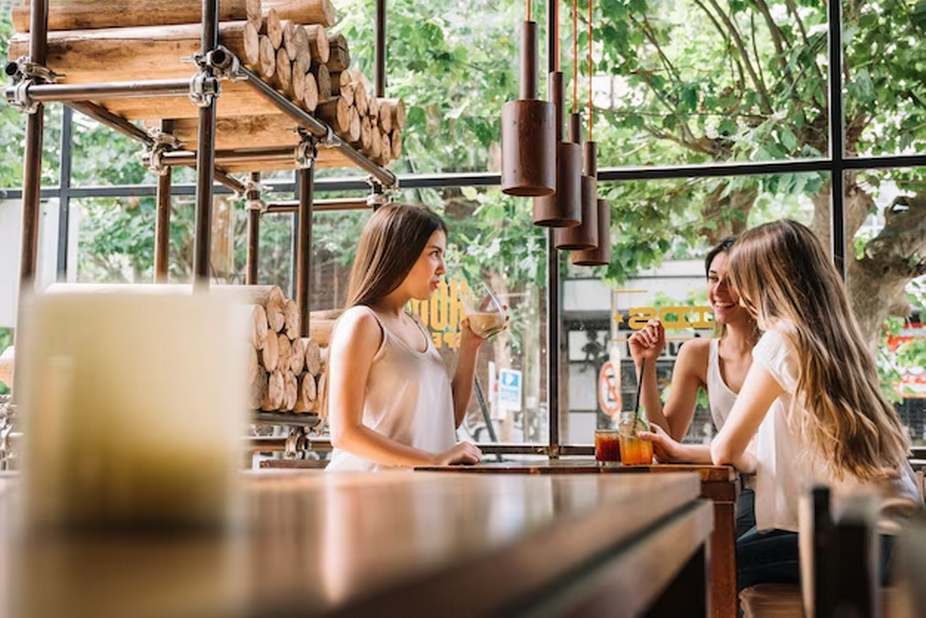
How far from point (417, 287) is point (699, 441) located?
2984 mm

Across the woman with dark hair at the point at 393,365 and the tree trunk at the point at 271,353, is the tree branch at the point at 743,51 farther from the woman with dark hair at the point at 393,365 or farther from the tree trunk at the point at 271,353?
the woman with dark hair at the point at 393,365

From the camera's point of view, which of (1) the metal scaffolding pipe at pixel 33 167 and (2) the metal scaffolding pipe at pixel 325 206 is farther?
(2) the metal scaffolding pipe at pixel 325 206

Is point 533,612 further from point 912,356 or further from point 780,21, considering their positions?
point 780,21

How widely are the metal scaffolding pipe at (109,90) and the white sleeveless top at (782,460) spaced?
5.87ft

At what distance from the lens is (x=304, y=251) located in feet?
15.4

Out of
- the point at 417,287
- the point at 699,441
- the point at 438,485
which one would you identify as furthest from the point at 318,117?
the point at 438,485

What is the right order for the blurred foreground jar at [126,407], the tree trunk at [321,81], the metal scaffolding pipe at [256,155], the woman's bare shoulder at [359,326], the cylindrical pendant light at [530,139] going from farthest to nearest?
the metal scaffolding pipe at [256,155] → the tree trunk at [321,81] → the woman's bare shoulder at [359,326] → the cylindrical pendant light at [530,139] → the blurred foreground jar at [126,407]

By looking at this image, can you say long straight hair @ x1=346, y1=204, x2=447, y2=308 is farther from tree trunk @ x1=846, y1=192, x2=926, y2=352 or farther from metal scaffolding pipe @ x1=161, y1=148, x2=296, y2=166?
tree trunk @ x1=846, y1=192, x2=926, y2=352

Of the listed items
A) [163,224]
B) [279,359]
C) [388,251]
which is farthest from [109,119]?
[388,251]

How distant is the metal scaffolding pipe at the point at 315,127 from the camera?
3.82 meters

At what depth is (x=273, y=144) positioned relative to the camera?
466 centimetres

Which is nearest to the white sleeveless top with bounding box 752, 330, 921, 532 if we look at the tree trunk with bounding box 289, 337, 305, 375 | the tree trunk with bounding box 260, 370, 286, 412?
the tree trunk with bounding box 260, 370, 286, 412

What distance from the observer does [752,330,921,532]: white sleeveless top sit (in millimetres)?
2906

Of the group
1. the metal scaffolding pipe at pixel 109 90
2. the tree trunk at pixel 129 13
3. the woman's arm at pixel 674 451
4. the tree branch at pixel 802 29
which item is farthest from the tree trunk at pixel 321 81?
the tree branch at pixel 802 29
